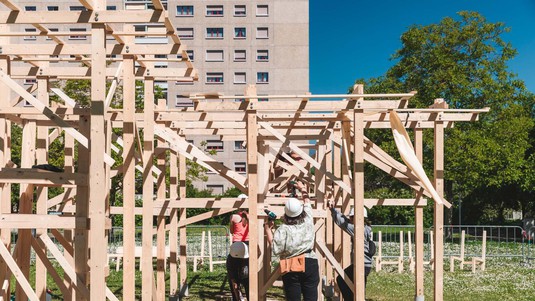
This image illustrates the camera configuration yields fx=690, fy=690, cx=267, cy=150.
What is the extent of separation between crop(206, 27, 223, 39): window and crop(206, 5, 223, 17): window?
3.53ft

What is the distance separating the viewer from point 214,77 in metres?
54.6

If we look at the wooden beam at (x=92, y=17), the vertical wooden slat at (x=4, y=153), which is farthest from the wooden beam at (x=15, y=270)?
the wooden beam at (x=92, y=17)

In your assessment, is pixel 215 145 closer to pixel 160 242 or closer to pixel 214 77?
pixel 214 77

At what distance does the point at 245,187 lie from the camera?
9547 millimetres

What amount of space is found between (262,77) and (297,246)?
46507 mm

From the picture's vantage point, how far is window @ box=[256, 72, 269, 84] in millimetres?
54250

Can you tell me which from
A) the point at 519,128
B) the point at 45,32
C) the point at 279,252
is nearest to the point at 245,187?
the point at 279,252

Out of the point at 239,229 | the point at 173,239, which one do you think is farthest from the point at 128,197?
the point at 173,239

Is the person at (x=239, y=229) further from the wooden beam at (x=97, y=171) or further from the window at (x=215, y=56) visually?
the window at (x=215, y=56)

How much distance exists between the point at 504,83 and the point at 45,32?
28906 millimetres

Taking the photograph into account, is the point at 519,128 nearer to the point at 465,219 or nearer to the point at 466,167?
the point at 466,167

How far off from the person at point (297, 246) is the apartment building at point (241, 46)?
4540cm

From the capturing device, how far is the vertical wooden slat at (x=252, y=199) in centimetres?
870

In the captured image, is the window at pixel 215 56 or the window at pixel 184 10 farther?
the window at pixel 215 56
